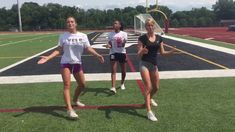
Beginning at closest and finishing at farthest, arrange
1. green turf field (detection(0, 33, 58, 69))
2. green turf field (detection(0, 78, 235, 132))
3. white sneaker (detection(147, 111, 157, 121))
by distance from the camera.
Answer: green turf field (detection(0, 78, 235, 132))
white sneaker (detection(147, 111, 157, 121))
green turf field (detection(0, 33, 58, 69))

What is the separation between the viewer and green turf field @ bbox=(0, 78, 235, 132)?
5867 millimetres

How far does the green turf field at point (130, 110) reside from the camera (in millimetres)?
5867

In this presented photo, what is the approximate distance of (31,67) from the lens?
1334cm

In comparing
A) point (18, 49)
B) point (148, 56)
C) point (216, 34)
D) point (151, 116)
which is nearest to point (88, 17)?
point (216, 34)

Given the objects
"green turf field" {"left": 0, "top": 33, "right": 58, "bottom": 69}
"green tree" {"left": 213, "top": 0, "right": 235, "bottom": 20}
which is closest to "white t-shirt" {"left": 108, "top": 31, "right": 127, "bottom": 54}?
"green turf field" {"left": 0, "top": 33, "right": 58, "bottom": 69}

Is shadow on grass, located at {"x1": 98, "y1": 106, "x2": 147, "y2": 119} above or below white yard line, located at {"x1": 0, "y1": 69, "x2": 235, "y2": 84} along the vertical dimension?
below

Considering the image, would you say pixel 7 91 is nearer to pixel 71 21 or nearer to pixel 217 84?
pixel 71 21

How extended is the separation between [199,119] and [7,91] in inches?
197

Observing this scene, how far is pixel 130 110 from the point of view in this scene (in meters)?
6.86

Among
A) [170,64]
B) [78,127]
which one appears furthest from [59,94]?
[170,64]

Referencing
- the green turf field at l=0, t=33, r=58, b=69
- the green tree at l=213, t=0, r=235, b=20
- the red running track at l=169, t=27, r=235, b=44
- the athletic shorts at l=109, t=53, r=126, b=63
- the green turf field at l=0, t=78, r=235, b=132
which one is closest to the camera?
the green turf field at l=0, t=78, r=235, b=132

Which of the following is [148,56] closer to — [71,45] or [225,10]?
[71,45]

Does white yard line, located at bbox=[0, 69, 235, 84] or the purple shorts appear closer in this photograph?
the purple shorts

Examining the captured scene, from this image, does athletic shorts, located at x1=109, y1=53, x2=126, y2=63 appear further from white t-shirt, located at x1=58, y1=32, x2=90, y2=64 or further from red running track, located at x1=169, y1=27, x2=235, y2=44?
red running track, located at x1=169, y1=27, x2=235, y2=44
